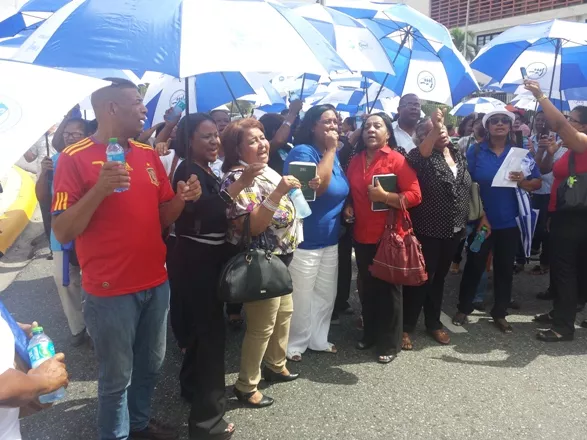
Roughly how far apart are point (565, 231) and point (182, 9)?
12.1 ft

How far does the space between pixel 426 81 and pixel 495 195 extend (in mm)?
1641

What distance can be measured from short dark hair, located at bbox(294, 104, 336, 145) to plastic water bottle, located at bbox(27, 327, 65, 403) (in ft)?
7.99

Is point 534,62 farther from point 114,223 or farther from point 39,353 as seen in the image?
point 39,353

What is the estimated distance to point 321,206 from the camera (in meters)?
3.57

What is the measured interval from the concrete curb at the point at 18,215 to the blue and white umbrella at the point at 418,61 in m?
5.17

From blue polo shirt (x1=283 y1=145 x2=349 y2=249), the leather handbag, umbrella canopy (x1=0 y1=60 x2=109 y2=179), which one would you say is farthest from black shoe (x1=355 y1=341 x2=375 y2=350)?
umbrella canopy (x1=0 y1=60 x2=109 y2=179)

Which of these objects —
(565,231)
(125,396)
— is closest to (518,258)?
(565,231)

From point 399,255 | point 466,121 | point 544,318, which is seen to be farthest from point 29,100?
point 466,121

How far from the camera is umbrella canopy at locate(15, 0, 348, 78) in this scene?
1.98m

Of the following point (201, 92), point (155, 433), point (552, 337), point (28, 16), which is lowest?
point (552, 337)

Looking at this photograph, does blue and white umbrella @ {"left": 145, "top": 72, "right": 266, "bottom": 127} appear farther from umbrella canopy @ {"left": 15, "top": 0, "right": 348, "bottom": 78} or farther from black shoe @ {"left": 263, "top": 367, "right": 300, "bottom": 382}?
black shoe @ {"left": 263, "top": 367, "right": 300, "bottom": 382}

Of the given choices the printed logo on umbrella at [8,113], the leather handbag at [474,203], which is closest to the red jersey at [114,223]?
the printed logo on umbrella at [8,113]

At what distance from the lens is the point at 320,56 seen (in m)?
2.40

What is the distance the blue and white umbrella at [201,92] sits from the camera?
511 centimetres
